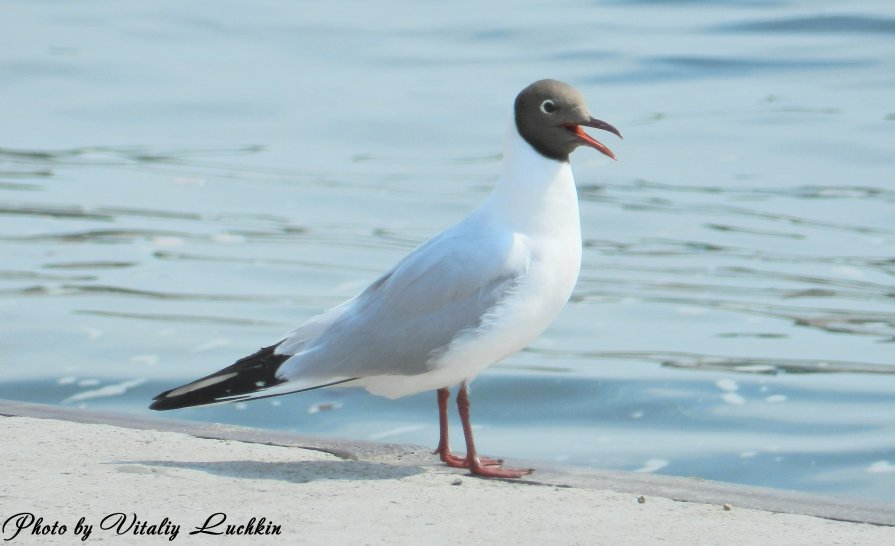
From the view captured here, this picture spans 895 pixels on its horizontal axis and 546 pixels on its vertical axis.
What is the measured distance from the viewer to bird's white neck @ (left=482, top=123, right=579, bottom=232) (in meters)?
4.18

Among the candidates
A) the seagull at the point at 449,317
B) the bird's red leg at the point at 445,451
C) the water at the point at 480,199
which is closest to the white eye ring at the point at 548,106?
the seagull at the point at 449,317

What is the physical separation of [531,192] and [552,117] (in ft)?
0.73

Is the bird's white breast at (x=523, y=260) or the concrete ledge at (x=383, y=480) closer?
the concrete ledge at (x=383, y=480)

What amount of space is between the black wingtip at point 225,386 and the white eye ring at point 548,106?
0.92 metres

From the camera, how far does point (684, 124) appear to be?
1191 cm

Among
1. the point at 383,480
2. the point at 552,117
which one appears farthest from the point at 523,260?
the point at 383,480

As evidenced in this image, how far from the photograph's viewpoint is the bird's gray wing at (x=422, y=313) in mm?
4074

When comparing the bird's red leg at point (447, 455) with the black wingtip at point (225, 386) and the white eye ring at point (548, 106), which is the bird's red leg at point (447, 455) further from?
the white eye ring at point (548, 106)

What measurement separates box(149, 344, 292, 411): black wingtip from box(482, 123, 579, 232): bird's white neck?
2.23 feet

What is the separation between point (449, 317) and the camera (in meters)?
4.09

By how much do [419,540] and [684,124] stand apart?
8.84 m

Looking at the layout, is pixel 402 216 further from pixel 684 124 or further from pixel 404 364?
pixel 404 364

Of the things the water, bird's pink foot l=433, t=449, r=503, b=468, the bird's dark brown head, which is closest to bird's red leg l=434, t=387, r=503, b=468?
bird's pink foot l=433, t=449, r=503, b=468

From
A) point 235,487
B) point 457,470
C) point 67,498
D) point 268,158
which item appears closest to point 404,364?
point 457,470
